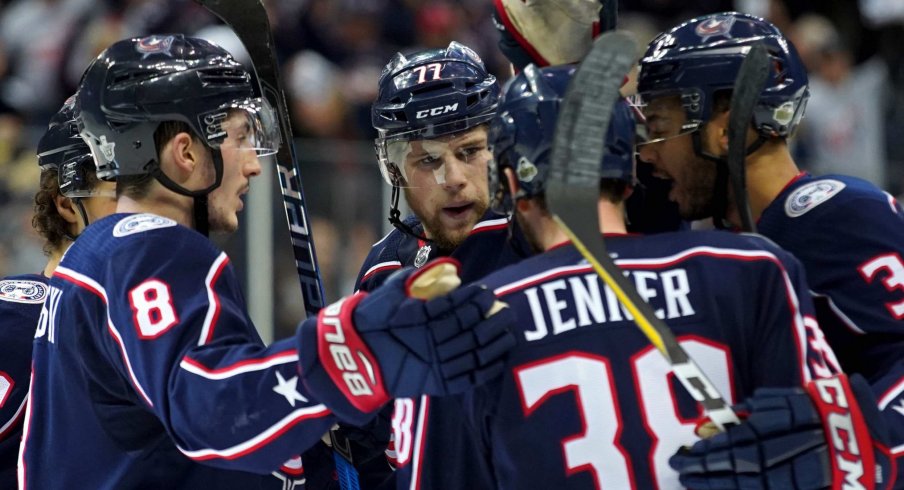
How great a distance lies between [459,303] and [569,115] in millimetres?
355

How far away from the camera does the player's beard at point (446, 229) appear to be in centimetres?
321

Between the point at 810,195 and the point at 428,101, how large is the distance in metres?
0.91

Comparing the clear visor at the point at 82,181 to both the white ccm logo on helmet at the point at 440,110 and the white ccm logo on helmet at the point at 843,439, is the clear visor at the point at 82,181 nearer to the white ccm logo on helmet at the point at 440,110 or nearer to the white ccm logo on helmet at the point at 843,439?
the white ccm logo on helmet at the point at 440,110

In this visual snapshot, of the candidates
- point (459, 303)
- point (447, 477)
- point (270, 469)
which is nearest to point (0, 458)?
point (270, 469)

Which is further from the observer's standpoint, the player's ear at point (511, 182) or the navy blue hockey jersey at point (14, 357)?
the navy blue hockey jersey at point (14, 357)

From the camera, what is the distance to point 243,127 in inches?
110

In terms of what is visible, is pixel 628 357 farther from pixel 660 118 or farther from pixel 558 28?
pixel 558 28

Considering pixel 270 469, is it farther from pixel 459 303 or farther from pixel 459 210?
pixel 459 210

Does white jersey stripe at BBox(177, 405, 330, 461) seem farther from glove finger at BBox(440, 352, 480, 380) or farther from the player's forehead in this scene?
the player's forehead

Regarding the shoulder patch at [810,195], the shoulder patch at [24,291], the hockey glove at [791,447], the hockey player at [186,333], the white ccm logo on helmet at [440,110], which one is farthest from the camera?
the shoulder patch at [24,291]

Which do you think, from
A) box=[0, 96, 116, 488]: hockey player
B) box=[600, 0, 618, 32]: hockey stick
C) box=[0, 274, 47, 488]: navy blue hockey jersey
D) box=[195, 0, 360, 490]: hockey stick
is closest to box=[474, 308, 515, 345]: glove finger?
box=[195, 0, 360, 490]: hockey stick

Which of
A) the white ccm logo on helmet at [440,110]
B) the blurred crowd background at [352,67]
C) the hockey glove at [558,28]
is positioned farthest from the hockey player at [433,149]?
the blurred crowd background at [352,67]

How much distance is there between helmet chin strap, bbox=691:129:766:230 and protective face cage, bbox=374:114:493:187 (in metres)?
0.56

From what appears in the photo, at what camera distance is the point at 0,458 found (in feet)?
10.7
